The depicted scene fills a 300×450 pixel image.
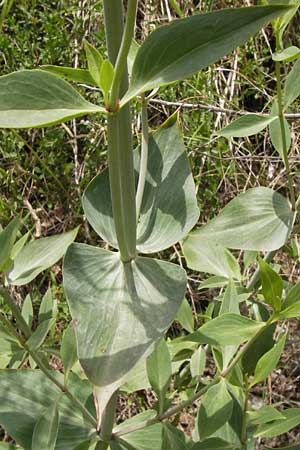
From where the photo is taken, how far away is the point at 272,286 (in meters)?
0.68

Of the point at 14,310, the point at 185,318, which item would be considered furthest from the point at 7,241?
the point at 185,318

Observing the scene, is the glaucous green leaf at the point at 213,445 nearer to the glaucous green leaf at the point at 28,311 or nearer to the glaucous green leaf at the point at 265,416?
the glaucous green leaf at the point at 265,416

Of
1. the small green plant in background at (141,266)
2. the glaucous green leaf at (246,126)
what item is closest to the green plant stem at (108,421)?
the small green plant in background at (141,266)

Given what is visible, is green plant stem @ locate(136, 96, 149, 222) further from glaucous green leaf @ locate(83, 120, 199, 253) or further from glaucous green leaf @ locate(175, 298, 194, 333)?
glaucous green leaf @ locate(175, 298, 194, 333)

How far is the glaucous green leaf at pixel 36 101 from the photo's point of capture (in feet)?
1.83

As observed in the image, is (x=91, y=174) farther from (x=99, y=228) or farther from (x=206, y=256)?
(x=99, y=228)

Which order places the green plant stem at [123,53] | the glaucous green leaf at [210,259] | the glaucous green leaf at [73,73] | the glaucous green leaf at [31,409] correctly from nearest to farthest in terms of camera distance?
1. the green plant stem at [123,53]
2. the glaucous green leaf at [73,73]
3. the glaucous green leaf at [31,409]
4. the glaucous green leaf at [210,259]

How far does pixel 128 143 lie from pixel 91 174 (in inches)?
49.4

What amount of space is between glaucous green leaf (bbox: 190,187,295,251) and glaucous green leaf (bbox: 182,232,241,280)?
15 centimetres

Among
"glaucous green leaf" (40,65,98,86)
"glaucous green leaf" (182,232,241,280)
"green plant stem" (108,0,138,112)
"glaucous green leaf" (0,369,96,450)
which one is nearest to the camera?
"green plant stem" (108,0,138,112)

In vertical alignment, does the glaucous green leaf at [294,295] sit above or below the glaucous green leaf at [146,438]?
above

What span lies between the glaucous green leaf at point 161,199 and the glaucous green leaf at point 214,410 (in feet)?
0.66

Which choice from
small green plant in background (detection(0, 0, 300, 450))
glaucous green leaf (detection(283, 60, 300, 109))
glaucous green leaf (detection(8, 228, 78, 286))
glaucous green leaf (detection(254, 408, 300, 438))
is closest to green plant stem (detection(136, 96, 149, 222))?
small green plant in background (detection(0, 0, 300, 450))

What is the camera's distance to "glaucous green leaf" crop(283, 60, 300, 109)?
3.11 feet
